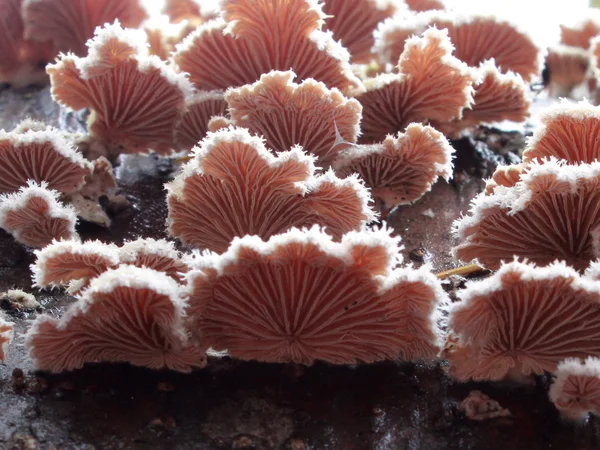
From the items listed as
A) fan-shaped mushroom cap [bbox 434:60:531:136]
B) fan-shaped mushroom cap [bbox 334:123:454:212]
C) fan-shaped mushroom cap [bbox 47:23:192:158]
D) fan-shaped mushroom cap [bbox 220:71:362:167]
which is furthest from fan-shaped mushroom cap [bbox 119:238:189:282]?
fan-shaped mushroom cap [bbox 434:60:531:136]

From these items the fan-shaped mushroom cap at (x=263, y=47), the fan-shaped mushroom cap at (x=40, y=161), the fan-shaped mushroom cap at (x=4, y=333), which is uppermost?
the fan-shaped mushroom cap at (x=263, y=47)

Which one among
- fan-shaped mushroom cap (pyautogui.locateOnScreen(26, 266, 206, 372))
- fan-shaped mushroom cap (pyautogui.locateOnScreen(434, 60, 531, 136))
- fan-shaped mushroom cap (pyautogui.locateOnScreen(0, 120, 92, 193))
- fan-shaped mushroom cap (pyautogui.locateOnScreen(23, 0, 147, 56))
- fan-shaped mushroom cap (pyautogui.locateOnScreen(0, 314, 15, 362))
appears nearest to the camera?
fan-shaped mushroom cap (pyautogui.locateOnScreen(26, 266, 206, 372))

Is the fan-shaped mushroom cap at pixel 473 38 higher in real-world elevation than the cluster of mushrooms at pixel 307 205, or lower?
higher

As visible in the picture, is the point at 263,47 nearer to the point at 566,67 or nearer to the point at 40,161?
the point at 40,161

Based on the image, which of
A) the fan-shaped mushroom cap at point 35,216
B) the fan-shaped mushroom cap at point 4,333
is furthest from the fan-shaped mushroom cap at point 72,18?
the fan-shaped mushroom cap at point 4,333

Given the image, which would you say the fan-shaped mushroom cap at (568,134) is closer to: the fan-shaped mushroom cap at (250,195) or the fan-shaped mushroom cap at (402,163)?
the fan-shaped mushroom cap at (402,163)

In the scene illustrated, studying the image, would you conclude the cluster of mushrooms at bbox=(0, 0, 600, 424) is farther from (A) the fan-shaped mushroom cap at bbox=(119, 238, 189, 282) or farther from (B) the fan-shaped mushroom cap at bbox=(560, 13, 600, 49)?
(B) the fan-shaped mushroom cap at bbox=(560, 13, 600, 49)
